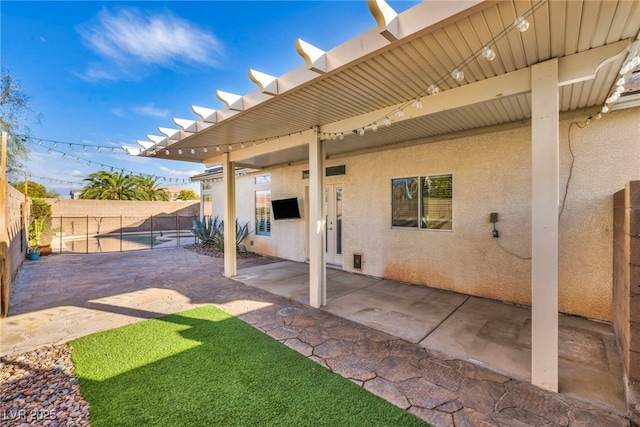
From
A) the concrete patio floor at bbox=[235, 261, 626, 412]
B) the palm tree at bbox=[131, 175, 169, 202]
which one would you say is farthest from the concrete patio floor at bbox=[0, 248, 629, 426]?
the palm tree at bbox=[131, 175, 169, 202]

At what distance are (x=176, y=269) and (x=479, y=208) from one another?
734 cm

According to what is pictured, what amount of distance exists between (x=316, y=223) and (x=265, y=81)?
7.43ft

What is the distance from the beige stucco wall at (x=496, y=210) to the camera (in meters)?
3.74

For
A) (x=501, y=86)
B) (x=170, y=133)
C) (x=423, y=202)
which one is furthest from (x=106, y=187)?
(x=501, y=86)

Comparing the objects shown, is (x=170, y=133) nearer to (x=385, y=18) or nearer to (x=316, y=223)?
(x=316, y=223)

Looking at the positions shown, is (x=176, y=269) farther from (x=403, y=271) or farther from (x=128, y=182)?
(x=128, y=182)

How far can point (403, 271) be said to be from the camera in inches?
230

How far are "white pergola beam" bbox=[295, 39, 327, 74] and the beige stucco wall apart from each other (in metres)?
3.44

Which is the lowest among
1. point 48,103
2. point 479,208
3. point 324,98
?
point 479,208

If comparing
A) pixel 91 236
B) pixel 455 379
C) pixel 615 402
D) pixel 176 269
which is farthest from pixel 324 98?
pixel 91 236

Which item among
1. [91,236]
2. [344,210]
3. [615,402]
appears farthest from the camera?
[91,236]

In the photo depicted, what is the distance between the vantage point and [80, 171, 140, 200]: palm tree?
20.3 m

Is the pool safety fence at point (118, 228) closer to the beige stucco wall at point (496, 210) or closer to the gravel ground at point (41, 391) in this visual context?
the beige stucco wall at point (496, 210)

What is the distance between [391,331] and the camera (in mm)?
3527
